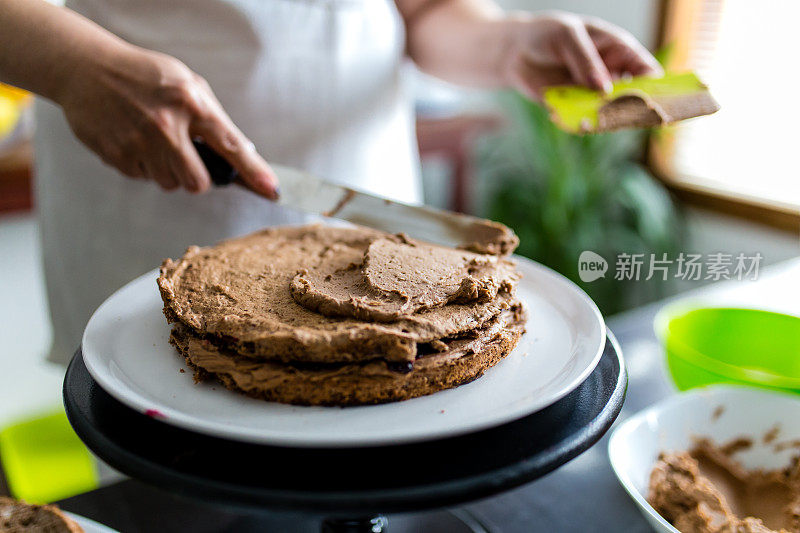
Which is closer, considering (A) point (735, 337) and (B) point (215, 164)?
(B) point (215, 164)

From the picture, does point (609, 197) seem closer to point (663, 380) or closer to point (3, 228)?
point (663, 380)

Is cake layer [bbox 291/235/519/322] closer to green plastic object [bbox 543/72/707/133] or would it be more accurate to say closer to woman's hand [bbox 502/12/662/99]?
green plastic object [bbox 543/72/707/133]

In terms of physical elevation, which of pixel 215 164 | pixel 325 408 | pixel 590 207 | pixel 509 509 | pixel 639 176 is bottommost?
pixel 590 207

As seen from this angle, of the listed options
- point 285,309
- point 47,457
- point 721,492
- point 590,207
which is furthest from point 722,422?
point 590,207

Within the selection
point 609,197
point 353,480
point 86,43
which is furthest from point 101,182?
point 609,197

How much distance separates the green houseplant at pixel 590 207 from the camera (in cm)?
269

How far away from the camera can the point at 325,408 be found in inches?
23.2

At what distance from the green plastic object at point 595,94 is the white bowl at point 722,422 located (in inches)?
16.2

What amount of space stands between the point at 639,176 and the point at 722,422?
205 centimetres

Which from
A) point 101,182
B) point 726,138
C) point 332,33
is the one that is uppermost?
point 332,33

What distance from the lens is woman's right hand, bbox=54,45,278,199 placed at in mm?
779

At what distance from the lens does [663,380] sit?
111 cm

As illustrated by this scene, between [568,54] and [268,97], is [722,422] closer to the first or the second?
[568,54]

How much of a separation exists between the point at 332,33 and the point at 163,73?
0.46m
